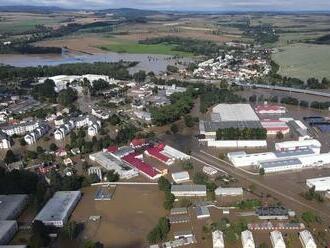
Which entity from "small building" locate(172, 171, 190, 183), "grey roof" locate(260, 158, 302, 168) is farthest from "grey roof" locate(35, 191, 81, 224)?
"grey roof" locate(260, 158, 302, 168)

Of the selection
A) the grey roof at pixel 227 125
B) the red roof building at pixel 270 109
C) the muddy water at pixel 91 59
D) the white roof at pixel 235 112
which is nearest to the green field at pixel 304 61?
the muddy water at pixel 91 59

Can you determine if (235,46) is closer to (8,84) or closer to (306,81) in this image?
(306,81)

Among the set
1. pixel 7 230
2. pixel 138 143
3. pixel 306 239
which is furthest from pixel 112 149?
pixel 306 239

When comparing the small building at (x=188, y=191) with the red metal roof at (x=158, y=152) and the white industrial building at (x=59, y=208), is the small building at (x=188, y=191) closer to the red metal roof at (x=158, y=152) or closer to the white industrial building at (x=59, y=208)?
the red metal roof at (x=158, y=152)

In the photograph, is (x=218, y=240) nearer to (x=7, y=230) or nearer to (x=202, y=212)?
(x=202, y=212)

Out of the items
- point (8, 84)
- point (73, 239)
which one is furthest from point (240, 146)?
point (8, 84)
